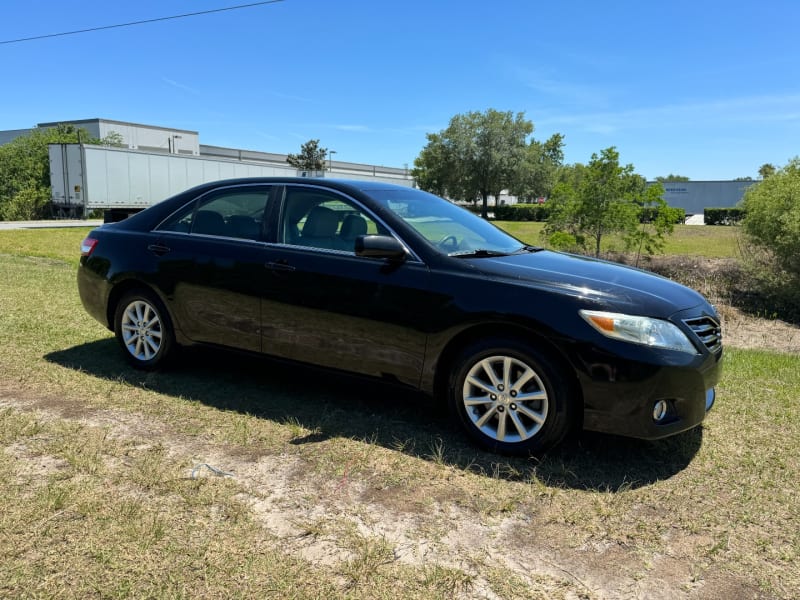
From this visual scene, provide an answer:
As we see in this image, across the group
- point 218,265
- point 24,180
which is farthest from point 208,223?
point 24,180

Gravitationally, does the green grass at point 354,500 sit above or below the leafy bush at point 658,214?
below

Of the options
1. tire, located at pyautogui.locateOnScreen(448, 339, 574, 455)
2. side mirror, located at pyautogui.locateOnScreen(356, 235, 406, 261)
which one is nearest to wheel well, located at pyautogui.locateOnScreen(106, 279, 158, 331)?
side mirror, located at pyautogui.locateOnScreen(356, 235, 406, 261)

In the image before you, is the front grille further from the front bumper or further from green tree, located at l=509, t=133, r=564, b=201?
green tree, located at l=509, t=133, r=564, b=201

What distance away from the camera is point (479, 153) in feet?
192

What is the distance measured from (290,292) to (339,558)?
2.11m

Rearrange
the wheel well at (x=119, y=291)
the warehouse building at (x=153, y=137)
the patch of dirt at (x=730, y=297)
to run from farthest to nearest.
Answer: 1. the warehouse building at (x=153, y=137)
2. the patch of dirt at (x=730, y=297)
3. the wheel well at (x=119, y=291)

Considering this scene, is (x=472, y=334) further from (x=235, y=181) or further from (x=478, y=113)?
(x=478, y=113)

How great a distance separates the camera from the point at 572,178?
1434cm

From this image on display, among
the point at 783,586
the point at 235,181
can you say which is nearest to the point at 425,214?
the point at 235,181

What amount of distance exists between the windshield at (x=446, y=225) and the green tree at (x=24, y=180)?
35342 mm

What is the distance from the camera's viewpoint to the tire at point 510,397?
3500 millimetres

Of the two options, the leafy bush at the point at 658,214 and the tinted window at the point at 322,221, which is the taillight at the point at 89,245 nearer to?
the tinted window at the point at 322,221

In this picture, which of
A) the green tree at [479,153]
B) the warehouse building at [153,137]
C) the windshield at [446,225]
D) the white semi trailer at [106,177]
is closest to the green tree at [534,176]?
the green tree at [479,153]

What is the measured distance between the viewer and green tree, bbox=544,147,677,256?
1250 centimetres
